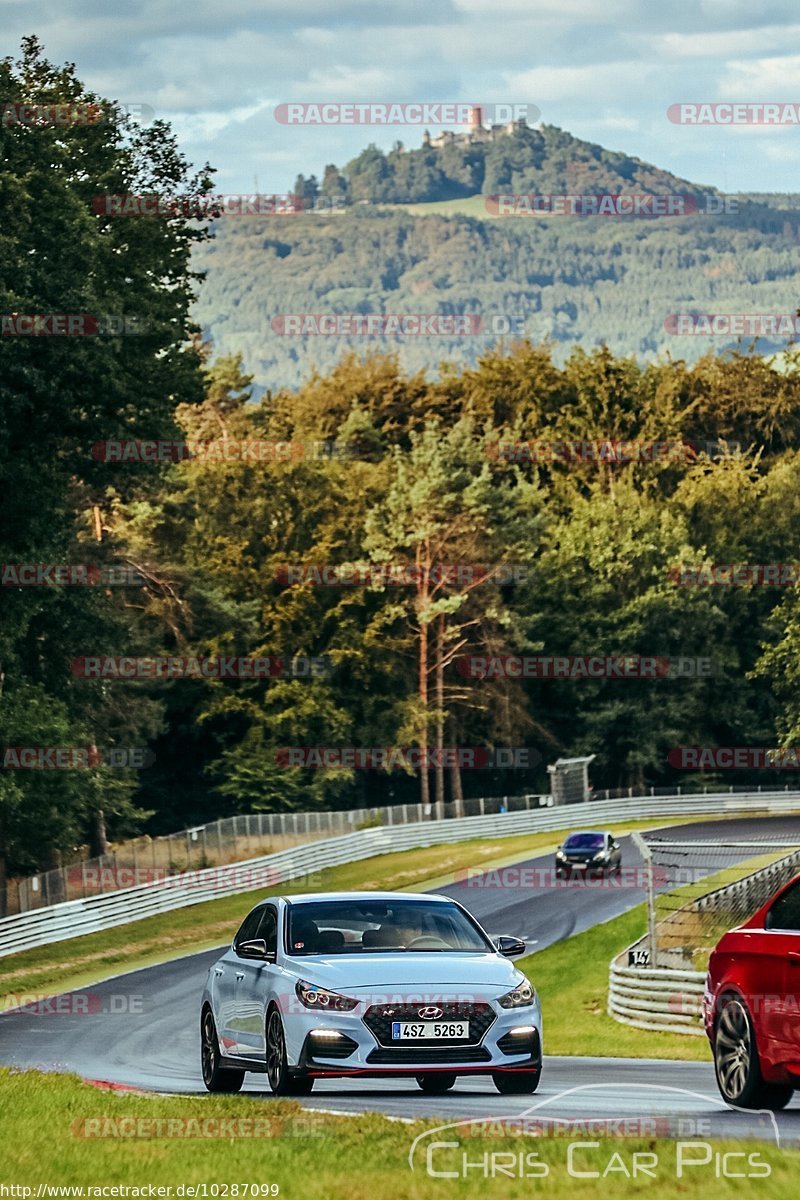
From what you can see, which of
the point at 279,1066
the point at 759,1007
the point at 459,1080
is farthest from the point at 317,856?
the point at 759,1007

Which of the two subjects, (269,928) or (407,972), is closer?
(407,972)

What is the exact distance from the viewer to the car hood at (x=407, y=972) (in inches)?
565

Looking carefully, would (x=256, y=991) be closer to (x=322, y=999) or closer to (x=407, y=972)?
(x=322, y=999)

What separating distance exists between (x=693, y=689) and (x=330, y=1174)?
289 feet

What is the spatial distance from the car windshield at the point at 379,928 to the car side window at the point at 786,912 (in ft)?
10.3

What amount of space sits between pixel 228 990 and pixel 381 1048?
7.32 ft

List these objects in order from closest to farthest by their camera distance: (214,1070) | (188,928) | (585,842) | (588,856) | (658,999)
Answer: (214,1070), (658,999), (188,928), (588,856), (585,842)

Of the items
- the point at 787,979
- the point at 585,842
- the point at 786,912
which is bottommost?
the point at 585,842

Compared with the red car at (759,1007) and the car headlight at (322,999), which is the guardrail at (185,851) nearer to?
the car headlight at (322,999)

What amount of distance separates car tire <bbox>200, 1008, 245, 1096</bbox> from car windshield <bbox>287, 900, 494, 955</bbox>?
1.54 m

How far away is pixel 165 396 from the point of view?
48781 millimetres

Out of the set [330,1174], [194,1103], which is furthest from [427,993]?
[330,1174]

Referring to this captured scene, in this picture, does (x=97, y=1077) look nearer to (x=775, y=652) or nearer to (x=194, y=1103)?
(x=194, y=1103)

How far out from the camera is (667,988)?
1192 inches
